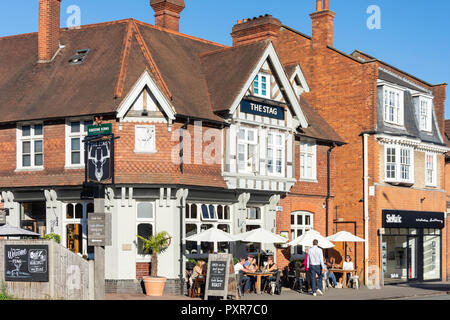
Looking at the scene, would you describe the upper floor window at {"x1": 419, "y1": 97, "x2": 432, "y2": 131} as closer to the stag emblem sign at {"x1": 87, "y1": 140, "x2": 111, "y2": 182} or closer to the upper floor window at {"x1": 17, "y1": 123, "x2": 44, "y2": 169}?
the stag emblem sign at {"x1": 87, "y1": 140, "x2": 111, "y2": 182}

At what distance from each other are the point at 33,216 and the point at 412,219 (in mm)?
17530

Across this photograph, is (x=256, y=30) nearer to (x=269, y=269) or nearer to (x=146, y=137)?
(x=146, y=137)

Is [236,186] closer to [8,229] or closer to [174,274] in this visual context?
[174,274]

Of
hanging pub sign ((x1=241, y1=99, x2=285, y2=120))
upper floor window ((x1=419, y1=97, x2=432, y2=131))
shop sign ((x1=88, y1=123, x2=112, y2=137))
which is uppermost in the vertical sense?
upper floor window ((x1=419, y1=97, x2=432, y2=131))

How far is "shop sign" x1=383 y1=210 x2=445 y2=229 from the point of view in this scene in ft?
112

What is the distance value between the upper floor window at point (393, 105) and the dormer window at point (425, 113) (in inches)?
72.0

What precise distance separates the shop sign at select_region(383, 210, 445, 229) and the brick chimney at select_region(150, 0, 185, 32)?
12312 mm

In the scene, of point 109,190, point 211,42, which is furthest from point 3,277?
point 211,42

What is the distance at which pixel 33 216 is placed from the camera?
2692 cm

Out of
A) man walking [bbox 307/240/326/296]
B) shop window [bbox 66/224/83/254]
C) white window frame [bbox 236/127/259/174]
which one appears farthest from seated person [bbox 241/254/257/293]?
shop window [bbox 66/224/83/254]

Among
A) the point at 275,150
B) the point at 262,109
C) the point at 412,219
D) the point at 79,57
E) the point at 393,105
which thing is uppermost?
the point at 79,57

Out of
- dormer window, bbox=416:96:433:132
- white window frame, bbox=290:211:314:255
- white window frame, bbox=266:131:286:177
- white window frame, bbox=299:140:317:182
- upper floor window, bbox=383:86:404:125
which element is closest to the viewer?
white window frame, bbox=266:131:286:177

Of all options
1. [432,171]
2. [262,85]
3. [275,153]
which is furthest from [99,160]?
[432,171]

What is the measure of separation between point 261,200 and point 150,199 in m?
5.27
